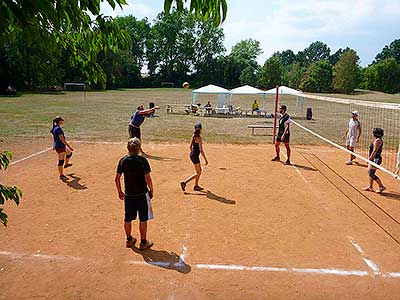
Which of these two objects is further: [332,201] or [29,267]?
[332,201]

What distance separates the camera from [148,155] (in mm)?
13820

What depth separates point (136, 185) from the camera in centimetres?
596

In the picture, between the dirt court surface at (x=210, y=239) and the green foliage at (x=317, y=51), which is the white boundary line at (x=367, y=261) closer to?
the dirt court surface at (x=210, y=239)

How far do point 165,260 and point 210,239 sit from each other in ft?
3.66

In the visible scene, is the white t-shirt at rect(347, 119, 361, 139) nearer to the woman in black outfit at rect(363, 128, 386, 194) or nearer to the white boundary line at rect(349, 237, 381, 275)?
the woman in black outfit at rect(363, 128, 386, 194)

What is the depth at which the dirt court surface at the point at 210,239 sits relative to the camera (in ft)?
16.6

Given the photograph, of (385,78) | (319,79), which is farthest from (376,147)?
(385,78)

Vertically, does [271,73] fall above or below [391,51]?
below

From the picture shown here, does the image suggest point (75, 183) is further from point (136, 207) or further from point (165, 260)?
point (165, 260)

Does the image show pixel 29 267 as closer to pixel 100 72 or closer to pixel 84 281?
pixel 84 281

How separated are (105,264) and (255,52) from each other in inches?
4294

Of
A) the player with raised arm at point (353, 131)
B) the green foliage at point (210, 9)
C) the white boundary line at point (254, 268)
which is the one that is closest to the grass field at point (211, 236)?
the white boundary line at point (254, 268)

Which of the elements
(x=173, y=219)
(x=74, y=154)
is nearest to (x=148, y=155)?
(x=74, y=154)

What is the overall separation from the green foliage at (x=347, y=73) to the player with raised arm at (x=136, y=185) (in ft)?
236
